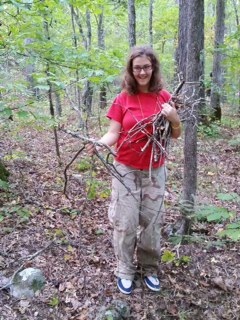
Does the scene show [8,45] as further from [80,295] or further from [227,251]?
[227,251]

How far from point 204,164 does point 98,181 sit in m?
2.42

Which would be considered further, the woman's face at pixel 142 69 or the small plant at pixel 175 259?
the small plant at pixel 175 259

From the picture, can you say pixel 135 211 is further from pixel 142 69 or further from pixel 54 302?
pixel 142 69

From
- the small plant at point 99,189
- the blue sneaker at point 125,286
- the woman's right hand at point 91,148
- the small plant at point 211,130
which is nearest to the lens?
the woman's right hand at point 91,148

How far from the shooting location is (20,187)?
16.3 ft

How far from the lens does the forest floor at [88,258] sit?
10.1ft

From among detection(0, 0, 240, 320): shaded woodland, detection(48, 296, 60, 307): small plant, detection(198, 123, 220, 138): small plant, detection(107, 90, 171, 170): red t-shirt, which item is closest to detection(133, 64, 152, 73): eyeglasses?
detection(107, 90, 171, 170): red t-shirt

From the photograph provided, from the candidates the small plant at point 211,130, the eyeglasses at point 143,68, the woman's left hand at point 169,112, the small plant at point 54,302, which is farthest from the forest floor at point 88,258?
the small plant at point 211,130

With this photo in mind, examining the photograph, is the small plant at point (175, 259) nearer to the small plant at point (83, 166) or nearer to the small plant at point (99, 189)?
the small plant at point (99, 189)

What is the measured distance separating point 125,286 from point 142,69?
1999 mm

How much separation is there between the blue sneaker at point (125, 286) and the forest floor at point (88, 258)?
55 mm

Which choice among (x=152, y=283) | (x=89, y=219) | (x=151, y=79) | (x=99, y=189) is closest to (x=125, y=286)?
(x=152, y=283)

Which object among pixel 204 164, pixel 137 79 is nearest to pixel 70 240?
pixel 137 79

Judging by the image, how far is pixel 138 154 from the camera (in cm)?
289
